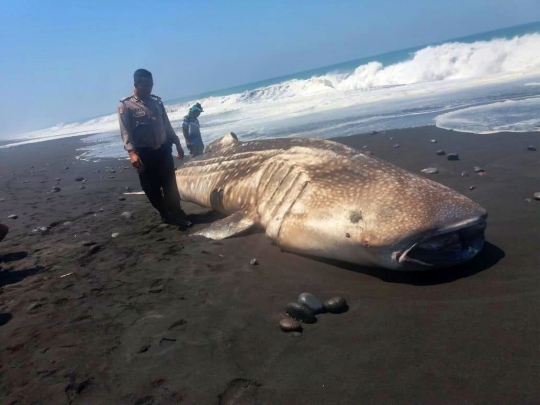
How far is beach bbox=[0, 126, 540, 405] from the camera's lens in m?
2.49

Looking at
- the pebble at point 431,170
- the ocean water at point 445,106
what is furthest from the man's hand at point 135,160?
the ocean water at point 445,106

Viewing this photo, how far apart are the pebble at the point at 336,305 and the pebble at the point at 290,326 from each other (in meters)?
0.33

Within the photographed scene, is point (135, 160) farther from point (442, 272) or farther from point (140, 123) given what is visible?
point (442, 272)

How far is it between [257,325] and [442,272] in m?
1.71

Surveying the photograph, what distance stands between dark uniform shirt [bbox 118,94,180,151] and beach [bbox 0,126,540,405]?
1418 millimetres

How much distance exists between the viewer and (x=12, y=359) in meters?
3.01

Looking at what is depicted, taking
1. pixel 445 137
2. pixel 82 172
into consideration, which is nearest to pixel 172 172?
pixel 445 137

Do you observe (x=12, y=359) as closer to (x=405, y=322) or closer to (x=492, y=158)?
(x=405, y=322)

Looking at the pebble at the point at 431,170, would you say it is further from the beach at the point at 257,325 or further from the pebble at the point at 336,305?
the pebble at the point at 336,305

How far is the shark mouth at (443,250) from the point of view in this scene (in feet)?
11.7

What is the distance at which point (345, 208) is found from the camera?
4078 millimetres

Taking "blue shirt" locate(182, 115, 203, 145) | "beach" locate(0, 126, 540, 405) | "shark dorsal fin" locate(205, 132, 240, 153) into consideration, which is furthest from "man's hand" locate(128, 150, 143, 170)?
"blue shirt" locate(182, 115, 203, 145)

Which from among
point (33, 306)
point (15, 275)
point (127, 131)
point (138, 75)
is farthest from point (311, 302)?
point (138, 75)

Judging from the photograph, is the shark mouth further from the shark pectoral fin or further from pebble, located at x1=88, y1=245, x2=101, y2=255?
pebble, located at x1=88, y1=245, x2=101, y2=255
